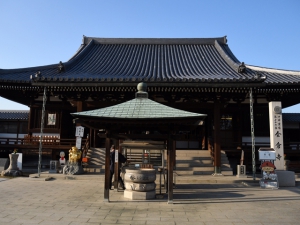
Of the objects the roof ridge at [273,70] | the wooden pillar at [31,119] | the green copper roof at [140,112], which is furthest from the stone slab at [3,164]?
the roof ridge at [273,70]

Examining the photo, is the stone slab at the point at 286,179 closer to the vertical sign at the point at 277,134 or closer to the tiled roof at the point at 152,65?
the vertical sign at the point at 277,134

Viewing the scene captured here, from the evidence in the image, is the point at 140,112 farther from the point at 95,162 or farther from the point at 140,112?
the point at 95,162

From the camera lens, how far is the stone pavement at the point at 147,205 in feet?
19.1

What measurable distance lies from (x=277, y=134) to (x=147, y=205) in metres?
7.52

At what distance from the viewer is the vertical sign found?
11227 mm

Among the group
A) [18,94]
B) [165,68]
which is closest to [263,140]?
[165,68]

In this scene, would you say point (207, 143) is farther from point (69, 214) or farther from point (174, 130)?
point (69, 214)

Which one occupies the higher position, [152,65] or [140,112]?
[152,65]

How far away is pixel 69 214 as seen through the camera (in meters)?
6.19

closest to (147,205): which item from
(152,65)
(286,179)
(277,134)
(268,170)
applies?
(268,170)

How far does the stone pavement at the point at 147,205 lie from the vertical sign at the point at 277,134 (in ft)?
4.29

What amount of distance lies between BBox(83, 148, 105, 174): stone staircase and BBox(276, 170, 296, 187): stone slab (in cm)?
844

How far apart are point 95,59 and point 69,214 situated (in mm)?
14250

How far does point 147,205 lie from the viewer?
7.18 metres
